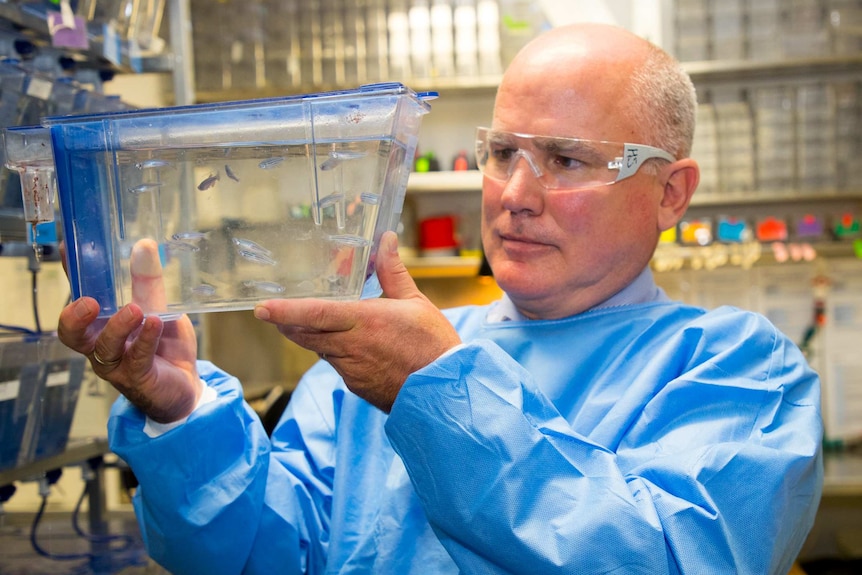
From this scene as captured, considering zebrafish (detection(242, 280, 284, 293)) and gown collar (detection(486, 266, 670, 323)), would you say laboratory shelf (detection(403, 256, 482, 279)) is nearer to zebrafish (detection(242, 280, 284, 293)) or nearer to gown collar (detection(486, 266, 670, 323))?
gown collar (detection(486, 266, 670, 323))

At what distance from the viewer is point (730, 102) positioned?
373cm

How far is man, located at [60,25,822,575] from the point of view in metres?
0.90

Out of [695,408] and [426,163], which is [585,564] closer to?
[695,408]

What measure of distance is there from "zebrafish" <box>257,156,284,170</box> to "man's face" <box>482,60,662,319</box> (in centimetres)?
46

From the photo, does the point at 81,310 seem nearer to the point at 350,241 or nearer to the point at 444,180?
the point at 350,241

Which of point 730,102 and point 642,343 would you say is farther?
point 730,102

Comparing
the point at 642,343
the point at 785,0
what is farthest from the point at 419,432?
the point at 785,0

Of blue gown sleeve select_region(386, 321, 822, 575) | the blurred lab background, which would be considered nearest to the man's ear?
blue gown sleeve select_region(386, 321, 822, 575)

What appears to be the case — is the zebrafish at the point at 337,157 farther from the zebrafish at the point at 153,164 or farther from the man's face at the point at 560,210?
the man's face at the point at 560,210

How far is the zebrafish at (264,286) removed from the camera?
35.7 inches

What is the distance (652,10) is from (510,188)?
103 inches

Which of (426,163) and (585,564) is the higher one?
(426,163)

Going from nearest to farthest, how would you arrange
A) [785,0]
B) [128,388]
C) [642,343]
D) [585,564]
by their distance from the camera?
[585,564]
[128,388]
[642,343]
[785,0]

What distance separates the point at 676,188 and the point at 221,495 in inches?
34.3
